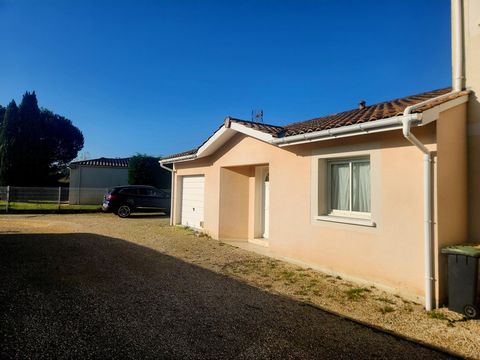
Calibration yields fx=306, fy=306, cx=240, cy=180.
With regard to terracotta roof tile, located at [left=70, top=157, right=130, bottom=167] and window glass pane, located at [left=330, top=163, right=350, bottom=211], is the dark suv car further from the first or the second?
window glass pane, located at [left=330, top=163, right=350, bottom=211]

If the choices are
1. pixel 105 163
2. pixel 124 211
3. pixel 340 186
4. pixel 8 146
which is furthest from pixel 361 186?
pixel 8 146

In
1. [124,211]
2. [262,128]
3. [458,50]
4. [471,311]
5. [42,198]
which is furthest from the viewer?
[42,198]

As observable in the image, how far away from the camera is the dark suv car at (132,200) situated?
17422 millimetres

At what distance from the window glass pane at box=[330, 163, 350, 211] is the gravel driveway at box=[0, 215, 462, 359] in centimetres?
265

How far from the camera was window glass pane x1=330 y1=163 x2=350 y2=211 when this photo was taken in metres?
6.64

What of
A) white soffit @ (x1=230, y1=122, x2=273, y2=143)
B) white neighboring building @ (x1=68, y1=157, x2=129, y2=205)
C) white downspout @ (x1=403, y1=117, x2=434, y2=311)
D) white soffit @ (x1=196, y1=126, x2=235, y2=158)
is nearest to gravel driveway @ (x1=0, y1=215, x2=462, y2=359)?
white downspout @ (x1=403, y1=117, x2=434, y2=311)

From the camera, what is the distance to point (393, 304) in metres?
4.96

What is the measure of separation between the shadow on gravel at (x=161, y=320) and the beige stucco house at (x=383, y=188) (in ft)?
6.08

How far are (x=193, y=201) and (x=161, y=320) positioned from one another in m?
9.43

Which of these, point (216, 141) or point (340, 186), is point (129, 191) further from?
point (340, 186)

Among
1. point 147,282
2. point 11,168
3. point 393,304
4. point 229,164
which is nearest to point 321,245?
point 393,304

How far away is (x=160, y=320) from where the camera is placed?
412cm

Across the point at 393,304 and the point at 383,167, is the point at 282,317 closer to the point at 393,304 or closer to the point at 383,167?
the point at 393,304

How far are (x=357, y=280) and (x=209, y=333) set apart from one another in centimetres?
350
